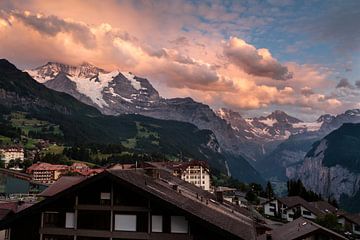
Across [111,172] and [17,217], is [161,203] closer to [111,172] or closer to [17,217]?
[111,172]

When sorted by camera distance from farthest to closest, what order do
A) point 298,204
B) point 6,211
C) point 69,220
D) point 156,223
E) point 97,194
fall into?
1. point 298,204
2. point 6,211
3. point 69,220
4. point 97,194
5. point 156,223

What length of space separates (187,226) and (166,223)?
1.49 m

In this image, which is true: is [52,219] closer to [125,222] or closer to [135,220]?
[125,222]

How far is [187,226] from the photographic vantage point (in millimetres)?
29109

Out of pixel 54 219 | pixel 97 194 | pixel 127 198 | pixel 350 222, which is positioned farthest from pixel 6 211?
pixel 350 222

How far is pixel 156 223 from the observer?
2938cm

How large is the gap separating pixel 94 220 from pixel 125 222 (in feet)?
7.85

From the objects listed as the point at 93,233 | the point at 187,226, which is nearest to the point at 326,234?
the point at 187,226

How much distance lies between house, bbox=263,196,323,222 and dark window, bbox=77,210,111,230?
112 metres

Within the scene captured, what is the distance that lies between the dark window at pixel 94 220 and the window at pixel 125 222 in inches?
26.7

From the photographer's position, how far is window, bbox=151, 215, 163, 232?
96.3 feet

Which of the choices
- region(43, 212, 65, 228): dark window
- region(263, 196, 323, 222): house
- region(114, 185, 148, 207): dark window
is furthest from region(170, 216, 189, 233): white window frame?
region(263, 196, 323, 222): house

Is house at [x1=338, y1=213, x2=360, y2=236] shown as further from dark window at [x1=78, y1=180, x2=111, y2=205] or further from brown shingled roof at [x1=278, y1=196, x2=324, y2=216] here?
dark window at [x1=78, y1=180, x2=111, y2=205]

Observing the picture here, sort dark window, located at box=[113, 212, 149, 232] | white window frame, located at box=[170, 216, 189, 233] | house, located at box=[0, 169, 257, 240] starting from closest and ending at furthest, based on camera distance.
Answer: house, located at box=[0, 169, 257, 240], white window frame, located at box=[170, 216, 189, 233], dark window, located at box=[113, 212, 149, 232]
